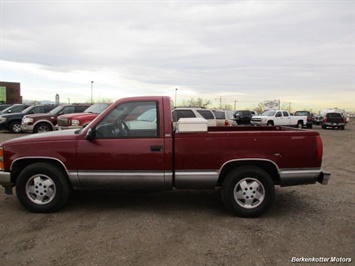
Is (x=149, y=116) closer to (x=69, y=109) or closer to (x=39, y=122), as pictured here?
(x=39, y=122)

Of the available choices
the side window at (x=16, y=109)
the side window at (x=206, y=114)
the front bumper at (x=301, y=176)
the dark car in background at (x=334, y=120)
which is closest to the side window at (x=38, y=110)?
the side window at (x=16, y=109)

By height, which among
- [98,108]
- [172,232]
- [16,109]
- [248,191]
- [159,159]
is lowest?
[172,232]

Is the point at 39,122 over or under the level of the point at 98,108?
under

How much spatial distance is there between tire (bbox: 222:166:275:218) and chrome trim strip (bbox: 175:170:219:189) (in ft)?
→ 0.70

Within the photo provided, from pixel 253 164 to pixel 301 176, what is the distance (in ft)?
2.47

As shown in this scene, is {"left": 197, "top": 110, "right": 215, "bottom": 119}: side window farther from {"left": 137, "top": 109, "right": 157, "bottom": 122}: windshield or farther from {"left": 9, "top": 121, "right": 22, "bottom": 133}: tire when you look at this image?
{"left": 9, "top": 121, "right": 22, "bottom": 133}: tire

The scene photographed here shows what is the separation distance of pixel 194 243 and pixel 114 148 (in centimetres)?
184

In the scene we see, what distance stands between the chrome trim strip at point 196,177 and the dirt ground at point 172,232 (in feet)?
1.75

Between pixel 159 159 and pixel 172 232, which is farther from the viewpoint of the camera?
pixel 159 159

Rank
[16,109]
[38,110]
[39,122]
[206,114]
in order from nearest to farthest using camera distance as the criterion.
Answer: [206,114] < [39,122] < [38,110] < [16,109]

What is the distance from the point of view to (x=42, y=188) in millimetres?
4938

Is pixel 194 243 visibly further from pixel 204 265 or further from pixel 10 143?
pixel 10 143

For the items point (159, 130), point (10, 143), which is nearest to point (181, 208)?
point (159, 130)

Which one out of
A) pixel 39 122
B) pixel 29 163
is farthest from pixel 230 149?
pixel 39 122
